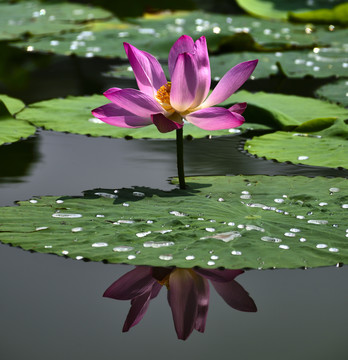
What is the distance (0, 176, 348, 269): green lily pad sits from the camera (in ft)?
3.96

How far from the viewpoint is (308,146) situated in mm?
1895

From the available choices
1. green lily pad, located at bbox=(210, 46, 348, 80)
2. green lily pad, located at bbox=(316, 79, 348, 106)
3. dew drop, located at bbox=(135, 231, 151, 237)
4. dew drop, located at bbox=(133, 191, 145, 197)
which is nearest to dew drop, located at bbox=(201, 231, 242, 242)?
dew drop, located at bbox=(135, 231, 151, 237)

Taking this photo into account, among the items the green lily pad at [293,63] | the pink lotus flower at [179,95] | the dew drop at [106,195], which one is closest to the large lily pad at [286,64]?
the green lily pad at [293,63]

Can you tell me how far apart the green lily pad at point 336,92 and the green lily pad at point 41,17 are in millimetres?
1794

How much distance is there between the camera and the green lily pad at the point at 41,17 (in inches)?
152

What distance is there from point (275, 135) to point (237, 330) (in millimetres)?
1052

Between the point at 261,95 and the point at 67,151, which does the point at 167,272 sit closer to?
the point at 67,151

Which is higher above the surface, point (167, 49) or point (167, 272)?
point (167, 49)

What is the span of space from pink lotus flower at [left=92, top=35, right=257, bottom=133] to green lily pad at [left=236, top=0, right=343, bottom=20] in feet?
10.9

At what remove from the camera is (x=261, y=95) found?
248cm

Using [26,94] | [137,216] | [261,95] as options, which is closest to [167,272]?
[137,216]

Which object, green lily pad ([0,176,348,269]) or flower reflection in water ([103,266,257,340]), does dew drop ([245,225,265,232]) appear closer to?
green lily pad ([0,176,348,269])

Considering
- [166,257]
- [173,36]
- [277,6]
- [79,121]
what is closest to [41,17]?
[173,36]

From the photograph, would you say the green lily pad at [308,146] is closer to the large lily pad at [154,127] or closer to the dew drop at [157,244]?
the large lily pad at [154,127]
